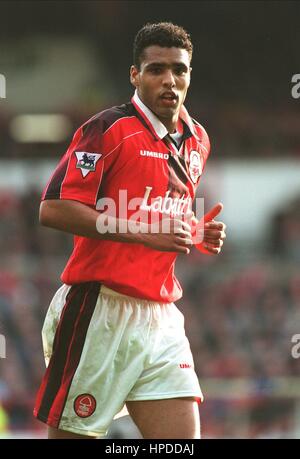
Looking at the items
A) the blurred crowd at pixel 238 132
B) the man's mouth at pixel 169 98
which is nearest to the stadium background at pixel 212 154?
the blurred crowd at pixel 238 132

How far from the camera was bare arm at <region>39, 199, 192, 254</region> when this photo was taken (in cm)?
383

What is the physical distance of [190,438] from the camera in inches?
158

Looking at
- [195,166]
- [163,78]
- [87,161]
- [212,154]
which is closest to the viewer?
Answer: [87,161]

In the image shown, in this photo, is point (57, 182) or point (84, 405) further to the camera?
point (84, 405)

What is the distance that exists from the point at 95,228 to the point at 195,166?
0.69 metres

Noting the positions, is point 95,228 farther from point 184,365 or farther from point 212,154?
point 212,154

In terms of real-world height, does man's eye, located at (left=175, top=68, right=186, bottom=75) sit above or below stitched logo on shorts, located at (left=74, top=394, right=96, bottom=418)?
above

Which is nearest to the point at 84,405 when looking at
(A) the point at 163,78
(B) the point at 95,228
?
(B) the point at 95,228

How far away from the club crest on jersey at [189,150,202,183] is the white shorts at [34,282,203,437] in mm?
589

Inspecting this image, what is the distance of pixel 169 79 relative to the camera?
4.07m

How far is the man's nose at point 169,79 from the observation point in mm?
4066

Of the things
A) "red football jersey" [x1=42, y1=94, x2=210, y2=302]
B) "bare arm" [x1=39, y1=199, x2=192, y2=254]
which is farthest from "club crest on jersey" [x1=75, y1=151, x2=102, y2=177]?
"bare arm" [x1=39, y1=199, x2=192, y2=254]

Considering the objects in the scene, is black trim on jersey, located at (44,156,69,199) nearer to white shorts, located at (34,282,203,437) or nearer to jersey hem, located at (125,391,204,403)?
white shorts, located at (34,282,203,437)
